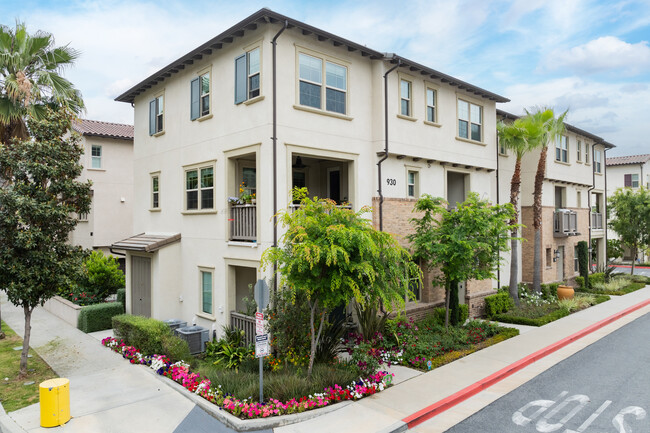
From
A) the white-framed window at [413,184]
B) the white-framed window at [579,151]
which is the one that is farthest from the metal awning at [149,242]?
the white-framed window at [579,151]

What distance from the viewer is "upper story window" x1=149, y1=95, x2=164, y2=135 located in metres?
17.5

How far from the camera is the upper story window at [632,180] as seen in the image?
4488cm

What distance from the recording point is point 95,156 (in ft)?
83.9

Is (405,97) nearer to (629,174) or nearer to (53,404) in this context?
(53,404)

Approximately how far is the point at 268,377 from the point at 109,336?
8061mm

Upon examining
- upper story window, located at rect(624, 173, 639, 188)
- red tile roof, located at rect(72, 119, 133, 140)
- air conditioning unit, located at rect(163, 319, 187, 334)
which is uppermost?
red tile roof, located at rect(72, 119, 133, 140)

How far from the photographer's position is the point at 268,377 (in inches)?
390

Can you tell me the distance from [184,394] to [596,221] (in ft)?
98.1

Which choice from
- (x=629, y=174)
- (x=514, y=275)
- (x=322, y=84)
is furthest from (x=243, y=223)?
(x=629, y=174)

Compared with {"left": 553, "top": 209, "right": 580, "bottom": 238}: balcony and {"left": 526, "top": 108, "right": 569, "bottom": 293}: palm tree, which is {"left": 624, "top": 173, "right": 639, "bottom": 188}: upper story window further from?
{"left": 526, "top": 108, "right": 569, "bottom": 293}: palm tree

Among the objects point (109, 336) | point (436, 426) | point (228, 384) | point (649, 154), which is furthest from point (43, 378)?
point (649, 154)

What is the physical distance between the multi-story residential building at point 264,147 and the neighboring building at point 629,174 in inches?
1393

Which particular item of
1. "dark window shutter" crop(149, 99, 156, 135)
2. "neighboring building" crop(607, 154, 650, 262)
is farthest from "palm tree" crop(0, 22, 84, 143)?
"neighboring building" crop(607, 154, 650, 262)

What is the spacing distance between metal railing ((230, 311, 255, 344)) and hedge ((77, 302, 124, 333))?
5744 mm
